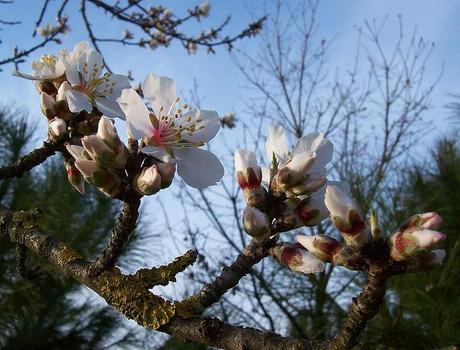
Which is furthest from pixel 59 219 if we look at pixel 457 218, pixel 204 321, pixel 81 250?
pixel 204 321

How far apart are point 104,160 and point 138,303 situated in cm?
18

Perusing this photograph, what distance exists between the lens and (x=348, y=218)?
0.56 meters

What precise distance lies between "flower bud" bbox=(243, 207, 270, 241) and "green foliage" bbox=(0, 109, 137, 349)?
402 cm

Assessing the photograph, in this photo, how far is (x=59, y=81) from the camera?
907 millimetres

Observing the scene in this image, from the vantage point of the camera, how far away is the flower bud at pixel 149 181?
645mm

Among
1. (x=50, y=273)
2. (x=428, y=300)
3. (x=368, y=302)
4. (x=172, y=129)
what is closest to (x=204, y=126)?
(x=172, y=129)

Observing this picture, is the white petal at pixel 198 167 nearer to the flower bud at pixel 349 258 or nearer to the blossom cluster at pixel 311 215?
the blossom cluster at pixel 311 215

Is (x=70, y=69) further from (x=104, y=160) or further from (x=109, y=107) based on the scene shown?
(x=104, y=160)

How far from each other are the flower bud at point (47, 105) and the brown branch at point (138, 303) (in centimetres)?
15

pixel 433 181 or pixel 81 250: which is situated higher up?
pixel 433 181

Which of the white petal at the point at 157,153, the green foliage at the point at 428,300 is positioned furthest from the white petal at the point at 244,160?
the green foliage at the point at 428,300

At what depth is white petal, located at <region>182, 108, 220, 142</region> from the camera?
832mm

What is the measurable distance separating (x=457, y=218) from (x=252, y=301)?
1849mm

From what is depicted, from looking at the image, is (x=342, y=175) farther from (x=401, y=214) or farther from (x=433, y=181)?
(x=401, y=214)
